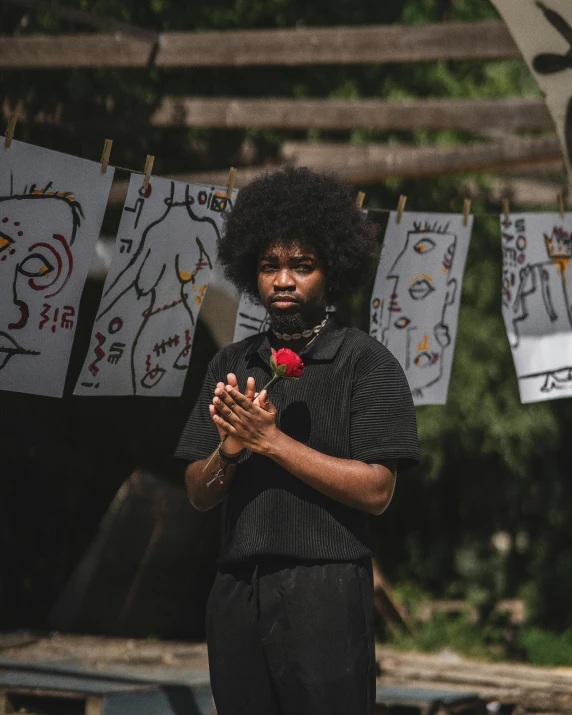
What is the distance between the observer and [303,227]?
3.03 m

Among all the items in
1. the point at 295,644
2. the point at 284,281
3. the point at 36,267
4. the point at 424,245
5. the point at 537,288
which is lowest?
the point at 295,644

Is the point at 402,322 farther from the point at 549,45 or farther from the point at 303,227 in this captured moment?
the point at 303,227

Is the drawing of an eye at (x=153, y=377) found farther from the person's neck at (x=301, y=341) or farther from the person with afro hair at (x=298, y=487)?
the person's neck at (x=301, y=341)

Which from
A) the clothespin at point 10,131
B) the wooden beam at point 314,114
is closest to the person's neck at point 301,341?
the clothespin at point 10,131

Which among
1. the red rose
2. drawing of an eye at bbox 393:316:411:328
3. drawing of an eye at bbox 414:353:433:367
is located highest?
drawing of an eye at bbox 393:316:411:328

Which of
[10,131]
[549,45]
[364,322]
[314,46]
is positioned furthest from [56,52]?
[549,45]

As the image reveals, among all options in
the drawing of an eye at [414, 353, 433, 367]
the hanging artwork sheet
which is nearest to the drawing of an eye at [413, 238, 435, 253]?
the drawing of an eye at [414, 353, 433, 367]

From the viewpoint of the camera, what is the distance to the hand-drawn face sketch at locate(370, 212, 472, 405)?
15.2 ft

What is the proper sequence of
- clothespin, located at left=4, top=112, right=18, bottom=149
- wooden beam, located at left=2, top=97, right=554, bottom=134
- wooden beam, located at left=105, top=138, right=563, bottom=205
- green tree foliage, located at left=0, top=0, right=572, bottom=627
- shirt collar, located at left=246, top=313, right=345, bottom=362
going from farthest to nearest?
green tree foliage, located at left=0, top=0, right=572, bottom=627 → wooden beam, located at left=2, top=97, right=554, bottom=134 → wooden beam, located at left=105, top=138, right=563, bottom=205 → clothespin, located at left=4, top=112, right=18, bottom=149 → shirt collar, located at left=246, top=313, right=345, bottom=362

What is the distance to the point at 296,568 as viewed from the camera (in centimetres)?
269

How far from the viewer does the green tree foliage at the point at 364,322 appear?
6309 mm

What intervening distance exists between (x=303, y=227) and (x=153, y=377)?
48.5 inches

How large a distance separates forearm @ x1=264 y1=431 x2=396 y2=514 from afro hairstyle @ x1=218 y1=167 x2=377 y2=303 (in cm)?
68

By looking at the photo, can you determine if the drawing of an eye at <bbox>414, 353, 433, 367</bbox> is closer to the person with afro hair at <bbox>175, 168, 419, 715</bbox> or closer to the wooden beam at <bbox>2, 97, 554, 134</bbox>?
the person with afro hair at <bbox>175, 168, 419, 715</bbox>
